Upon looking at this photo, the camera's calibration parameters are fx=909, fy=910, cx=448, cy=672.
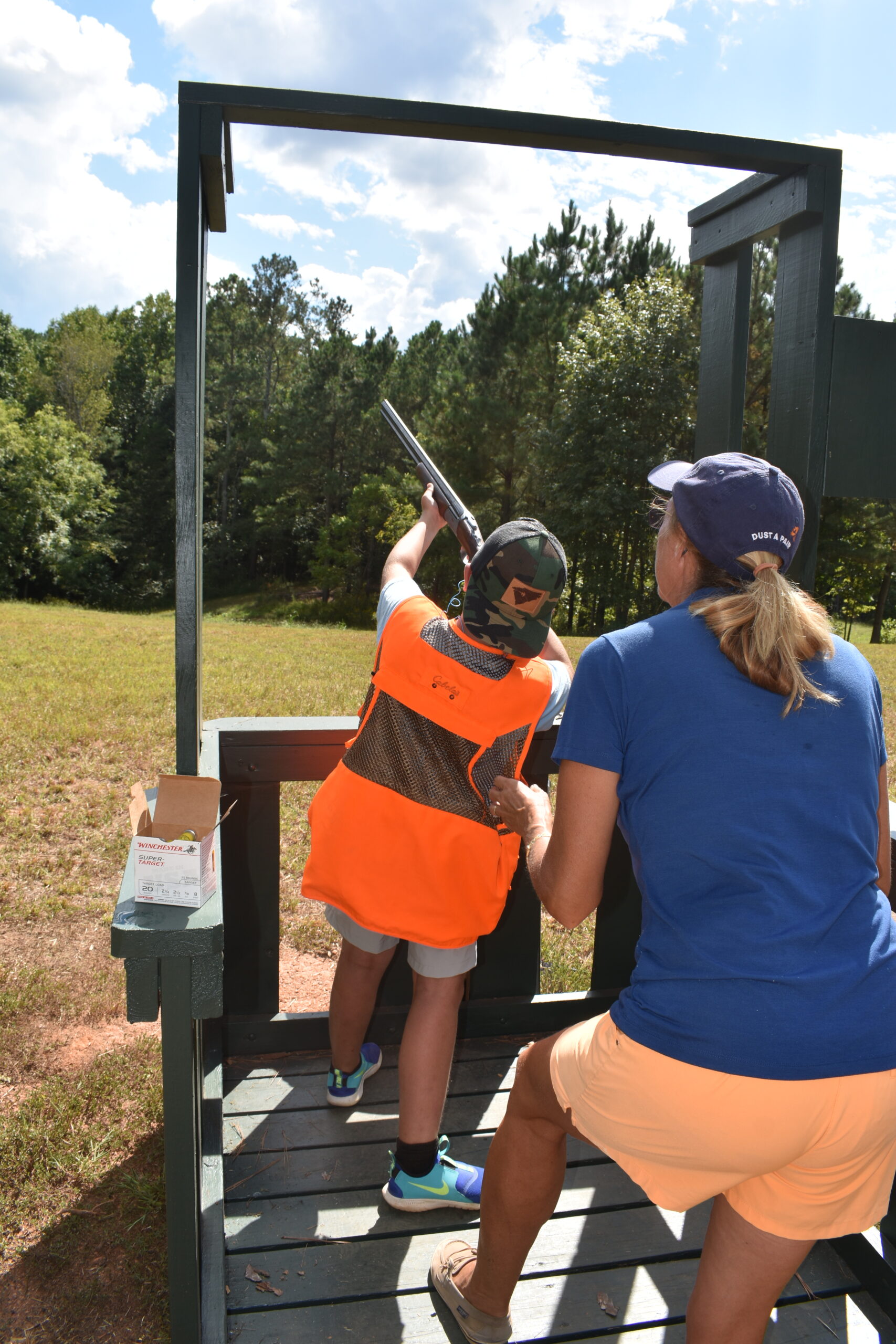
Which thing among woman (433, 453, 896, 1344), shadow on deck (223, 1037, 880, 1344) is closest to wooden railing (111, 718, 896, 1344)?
shadow on deck (223, 1037, 880, 1344)

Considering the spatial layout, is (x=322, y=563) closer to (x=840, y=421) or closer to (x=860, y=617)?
(x=860, y=617)

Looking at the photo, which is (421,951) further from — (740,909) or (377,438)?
(377,438)

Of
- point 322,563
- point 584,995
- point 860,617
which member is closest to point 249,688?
point 584,995

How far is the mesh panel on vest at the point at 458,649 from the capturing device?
1.83m

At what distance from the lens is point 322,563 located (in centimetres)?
3350

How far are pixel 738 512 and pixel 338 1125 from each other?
189cm

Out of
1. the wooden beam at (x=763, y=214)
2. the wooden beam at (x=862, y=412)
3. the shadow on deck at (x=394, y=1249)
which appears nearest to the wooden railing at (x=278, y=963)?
the shadow on deck at (x=394, y=1249)

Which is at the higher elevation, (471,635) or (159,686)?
(471,635)

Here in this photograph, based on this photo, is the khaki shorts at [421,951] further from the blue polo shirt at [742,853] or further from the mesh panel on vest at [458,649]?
the blue polo shirt at [742,853]

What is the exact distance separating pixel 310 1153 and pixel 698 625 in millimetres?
1733

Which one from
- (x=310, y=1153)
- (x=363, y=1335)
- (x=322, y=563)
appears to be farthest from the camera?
(x=322, y=563)

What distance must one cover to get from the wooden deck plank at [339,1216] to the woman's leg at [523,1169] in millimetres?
475

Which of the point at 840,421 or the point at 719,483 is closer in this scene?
the point at 719,483

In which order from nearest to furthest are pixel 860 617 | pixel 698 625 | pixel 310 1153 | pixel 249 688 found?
pixel 698 625 → pixel 310 1153 → pixel 249 688 → pixel 860 617
